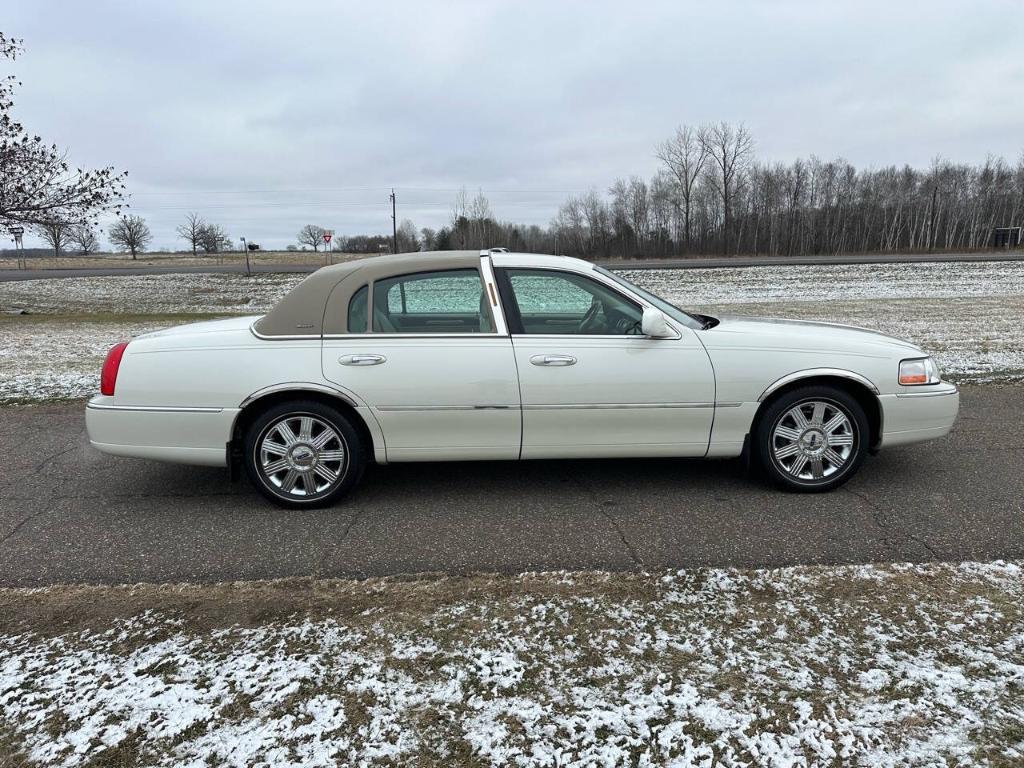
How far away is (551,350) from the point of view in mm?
3836

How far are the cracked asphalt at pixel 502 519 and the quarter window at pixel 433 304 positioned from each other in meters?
1.11

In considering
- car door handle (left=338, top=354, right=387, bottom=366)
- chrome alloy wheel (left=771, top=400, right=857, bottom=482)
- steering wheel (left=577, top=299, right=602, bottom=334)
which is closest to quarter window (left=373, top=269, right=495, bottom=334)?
car door handle (left=338, top=354, right=387, bottom=366)

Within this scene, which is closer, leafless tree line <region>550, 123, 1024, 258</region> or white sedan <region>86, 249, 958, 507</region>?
white sedan <region>86, 249, 958, 507</region>

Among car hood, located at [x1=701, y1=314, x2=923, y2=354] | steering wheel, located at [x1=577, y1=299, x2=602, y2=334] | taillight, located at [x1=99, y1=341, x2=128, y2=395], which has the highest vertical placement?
steering wheel, located at [x1=577, y1=299, x2=602, y2=334]

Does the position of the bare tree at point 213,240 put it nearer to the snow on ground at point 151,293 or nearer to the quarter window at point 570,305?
the snow on ground at point 151,293

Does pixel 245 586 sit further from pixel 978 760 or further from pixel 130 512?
pixel 978 760

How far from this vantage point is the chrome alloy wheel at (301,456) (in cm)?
385

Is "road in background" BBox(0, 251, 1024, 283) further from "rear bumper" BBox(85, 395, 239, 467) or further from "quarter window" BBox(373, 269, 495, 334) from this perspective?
"rear bumper" BBox(85, 395, 239, 467)

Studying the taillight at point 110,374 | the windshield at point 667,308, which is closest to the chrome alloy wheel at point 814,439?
the windshield at point 667,308

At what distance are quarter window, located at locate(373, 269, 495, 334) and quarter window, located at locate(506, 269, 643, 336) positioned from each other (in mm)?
258

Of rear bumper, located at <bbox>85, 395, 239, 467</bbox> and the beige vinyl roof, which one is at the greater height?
the beige vinyl roof

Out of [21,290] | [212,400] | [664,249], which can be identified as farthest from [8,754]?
[664,249]

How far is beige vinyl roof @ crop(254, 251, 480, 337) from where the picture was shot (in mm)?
3891

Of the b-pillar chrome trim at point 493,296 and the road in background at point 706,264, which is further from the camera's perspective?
the road in background at point 706,264
